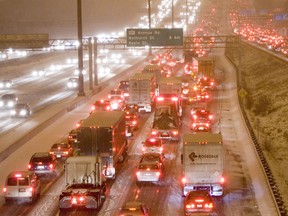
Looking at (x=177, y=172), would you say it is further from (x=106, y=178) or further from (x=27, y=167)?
(x=27, y=167)

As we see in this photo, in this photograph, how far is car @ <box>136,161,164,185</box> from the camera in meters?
32.4

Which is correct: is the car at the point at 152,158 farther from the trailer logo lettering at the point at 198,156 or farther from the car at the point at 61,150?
the car at the point at 61,150

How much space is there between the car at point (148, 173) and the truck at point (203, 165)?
11.3ft

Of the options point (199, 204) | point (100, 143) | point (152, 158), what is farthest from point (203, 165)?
point (100, 143)

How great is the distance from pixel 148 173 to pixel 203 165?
14.0 ft

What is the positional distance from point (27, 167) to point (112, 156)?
6489 mm

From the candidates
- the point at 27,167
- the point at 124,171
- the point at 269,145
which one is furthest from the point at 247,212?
the point at 269,145

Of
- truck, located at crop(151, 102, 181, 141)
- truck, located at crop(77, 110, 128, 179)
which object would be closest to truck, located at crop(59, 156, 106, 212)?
truck, located at crop(77, 110, 128, 179)

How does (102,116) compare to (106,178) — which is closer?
(106,178)

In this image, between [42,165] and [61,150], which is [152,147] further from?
[42,165]

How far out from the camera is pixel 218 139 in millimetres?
29625

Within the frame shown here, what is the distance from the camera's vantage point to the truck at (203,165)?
29047 millimetres

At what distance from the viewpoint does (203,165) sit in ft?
95.5

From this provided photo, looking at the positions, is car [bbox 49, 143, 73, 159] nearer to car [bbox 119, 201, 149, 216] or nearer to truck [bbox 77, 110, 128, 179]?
truck [bbox 77, 110, 128, 179]
